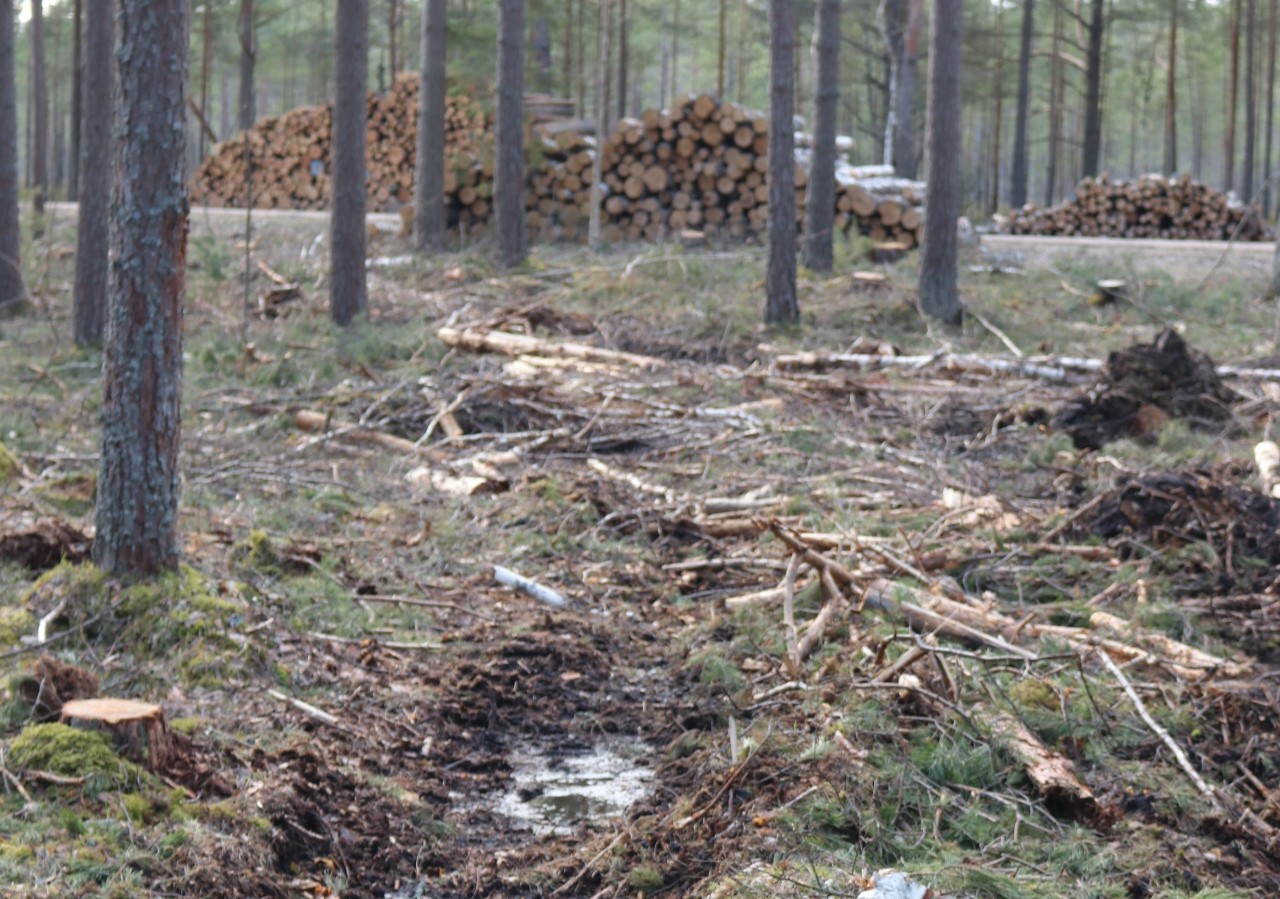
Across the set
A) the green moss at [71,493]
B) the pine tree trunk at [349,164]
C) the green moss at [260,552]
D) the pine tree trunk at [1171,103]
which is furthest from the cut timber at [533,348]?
the pine tree trunk at [1171,103]

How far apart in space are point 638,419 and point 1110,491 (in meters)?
4.03


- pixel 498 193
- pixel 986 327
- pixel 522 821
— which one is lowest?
pixel 522 821

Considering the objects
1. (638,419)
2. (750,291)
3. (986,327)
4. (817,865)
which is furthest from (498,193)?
(817,865)

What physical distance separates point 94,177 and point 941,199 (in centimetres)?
907

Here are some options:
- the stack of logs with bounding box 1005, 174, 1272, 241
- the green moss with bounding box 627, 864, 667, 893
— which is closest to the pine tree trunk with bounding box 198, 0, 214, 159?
the green moss with bounding box 627, 864, 667, 893

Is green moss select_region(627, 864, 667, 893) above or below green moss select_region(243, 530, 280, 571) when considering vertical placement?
below

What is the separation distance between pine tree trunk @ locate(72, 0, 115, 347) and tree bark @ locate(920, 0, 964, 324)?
865 cm

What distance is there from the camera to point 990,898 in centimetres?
359

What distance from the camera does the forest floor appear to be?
159 inches

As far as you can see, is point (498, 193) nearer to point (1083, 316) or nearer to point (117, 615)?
point (1083, 316)

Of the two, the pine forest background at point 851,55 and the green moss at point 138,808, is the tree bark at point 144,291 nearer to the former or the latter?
the green moss at point 138,808

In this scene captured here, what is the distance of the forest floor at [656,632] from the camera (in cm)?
404

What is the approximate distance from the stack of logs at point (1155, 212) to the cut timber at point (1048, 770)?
22346mm

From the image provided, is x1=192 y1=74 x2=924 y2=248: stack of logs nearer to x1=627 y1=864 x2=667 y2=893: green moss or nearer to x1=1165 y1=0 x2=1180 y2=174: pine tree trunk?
x1=1165 y1=0 x2=1180 y2=174: pine tree trunk
